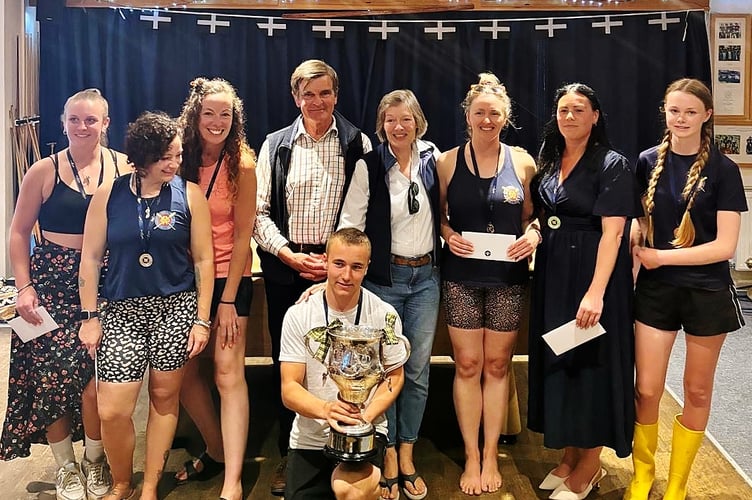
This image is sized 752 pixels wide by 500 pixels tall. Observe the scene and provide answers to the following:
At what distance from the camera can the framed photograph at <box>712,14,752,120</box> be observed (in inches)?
202

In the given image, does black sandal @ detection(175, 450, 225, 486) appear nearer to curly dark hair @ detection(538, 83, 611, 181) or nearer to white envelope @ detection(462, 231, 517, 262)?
white envelope @ detection(462, 231, 517, 262)

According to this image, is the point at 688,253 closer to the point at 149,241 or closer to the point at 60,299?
the point at 149,241

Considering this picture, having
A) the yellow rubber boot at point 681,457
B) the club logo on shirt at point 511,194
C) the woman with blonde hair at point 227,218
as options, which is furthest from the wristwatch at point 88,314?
the yellow rubber boot at point 681,457

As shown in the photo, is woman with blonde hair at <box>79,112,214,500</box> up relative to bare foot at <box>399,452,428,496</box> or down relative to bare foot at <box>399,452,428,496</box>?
up

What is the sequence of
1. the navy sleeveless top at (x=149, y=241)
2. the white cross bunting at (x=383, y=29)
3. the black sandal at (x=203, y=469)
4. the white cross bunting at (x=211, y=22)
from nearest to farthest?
the navy sleeveless top at (x=149, y=241) < the black sandal at (x=203, y=469) < the white cross bunting at (x=211, y=22) < the white cross bunting at (x=383, y=29)

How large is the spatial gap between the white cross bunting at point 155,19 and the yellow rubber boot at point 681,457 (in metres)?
3.52

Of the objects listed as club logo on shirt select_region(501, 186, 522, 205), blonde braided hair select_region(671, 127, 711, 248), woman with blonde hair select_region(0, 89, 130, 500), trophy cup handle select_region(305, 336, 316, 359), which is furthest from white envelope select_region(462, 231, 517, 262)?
woman with blonde hair select_region(0, 89, 130, 500)

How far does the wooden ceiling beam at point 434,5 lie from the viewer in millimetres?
4344

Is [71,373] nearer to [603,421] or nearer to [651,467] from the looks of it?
[603,421]

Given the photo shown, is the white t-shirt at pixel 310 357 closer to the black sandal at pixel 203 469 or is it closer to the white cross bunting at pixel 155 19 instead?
the black sandal at pixel 203 469

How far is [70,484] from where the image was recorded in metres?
2.44

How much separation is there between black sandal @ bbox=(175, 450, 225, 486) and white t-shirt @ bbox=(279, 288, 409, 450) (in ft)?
2.34

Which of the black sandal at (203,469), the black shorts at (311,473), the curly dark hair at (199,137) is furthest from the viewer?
the black sandal at (203,469)

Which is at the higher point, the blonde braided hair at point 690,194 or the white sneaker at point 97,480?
the blonde braided hair at point 690,194
